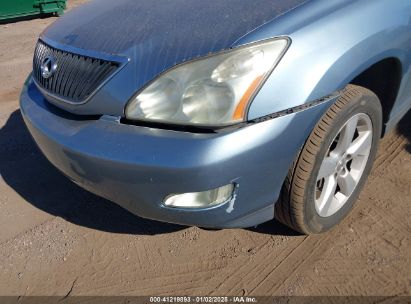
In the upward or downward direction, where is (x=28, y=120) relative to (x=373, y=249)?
upward

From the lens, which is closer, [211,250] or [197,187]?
[197,187]

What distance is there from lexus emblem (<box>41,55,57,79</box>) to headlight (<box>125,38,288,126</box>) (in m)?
0.66

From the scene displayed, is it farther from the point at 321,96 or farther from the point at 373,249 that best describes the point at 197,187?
the point at 373,249

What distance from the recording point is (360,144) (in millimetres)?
2359

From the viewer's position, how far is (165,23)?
2080 mm

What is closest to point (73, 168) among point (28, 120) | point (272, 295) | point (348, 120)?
point (28, 120)

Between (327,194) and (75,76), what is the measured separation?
4.73 ft

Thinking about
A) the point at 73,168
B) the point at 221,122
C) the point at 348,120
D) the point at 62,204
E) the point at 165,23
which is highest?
the point at 165,23

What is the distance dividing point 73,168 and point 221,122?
77 centimetres

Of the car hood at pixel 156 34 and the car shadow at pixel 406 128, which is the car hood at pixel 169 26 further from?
the car shadow at pixel 406 128

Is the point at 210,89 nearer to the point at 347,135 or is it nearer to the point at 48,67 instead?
the point at 347,135

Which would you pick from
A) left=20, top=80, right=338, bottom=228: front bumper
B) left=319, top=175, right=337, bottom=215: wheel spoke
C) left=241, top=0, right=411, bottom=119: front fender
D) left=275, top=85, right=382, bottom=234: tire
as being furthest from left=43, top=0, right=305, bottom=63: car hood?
left=319, top=175, right=337, bottom=215: wheel spoke

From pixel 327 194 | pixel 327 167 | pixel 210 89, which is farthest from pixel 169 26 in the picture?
pixel 327 194

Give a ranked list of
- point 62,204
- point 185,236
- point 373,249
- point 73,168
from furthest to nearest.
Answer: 1. point 62,204
2. point 185,236
3. point 373,249
4. point 73,168
